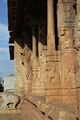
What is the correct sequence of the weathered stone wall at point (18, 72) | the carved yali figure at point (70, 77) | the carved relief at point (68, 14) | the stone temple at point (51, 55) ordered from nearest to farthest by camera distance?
the stone temple at point (51, 55) < the carved relief at point (68, 14) < the carved yali figure at point (70, 77) < the weathered stone wall at point (18, 72)

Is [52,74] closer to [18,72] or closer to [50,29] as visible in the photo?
[50,29]

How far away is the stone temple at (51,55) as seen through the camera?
27.7 ft

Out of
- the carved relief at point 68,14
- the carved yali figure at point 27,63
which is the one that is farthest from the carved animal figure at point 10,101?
the carved relief at point 68,14

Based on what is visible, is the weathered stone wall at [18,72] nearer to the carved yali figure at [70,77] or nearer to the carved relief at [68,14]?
the carved yali figure at [70,77]

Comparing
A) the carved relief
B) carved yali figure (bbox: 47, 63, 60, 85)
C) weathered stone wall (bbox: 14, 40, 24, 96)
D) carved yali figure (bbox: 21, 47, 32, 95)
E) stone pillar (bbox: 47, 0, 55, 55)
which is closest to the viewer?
the carved relief

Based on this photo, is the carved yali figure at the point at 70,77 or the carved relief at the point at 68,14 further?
the carved yali figure at the point at 70,77

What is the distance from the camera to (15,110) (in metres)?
24.5

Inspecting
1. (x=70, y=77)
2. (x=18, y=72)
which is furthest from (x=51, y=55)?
(x=18, y=72)

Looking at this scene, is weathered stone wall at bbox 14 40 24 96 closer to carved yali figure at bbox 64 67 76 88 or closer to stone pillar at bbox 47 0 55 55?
stone pillar at bbox 47 0 55 55

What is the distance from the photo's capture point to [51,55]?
13289 mm

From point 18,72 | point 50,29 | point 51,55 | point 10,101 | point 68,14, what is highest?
point 68,14

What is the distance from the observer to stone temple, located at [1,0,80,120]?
8448mm

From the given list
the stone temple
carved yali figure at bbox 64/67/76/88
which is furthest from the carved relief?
carved yali figure at bbox 64/67/76/88

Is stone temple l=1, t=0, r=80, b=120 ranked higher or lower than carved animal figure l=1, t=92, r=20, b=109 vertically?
higher
